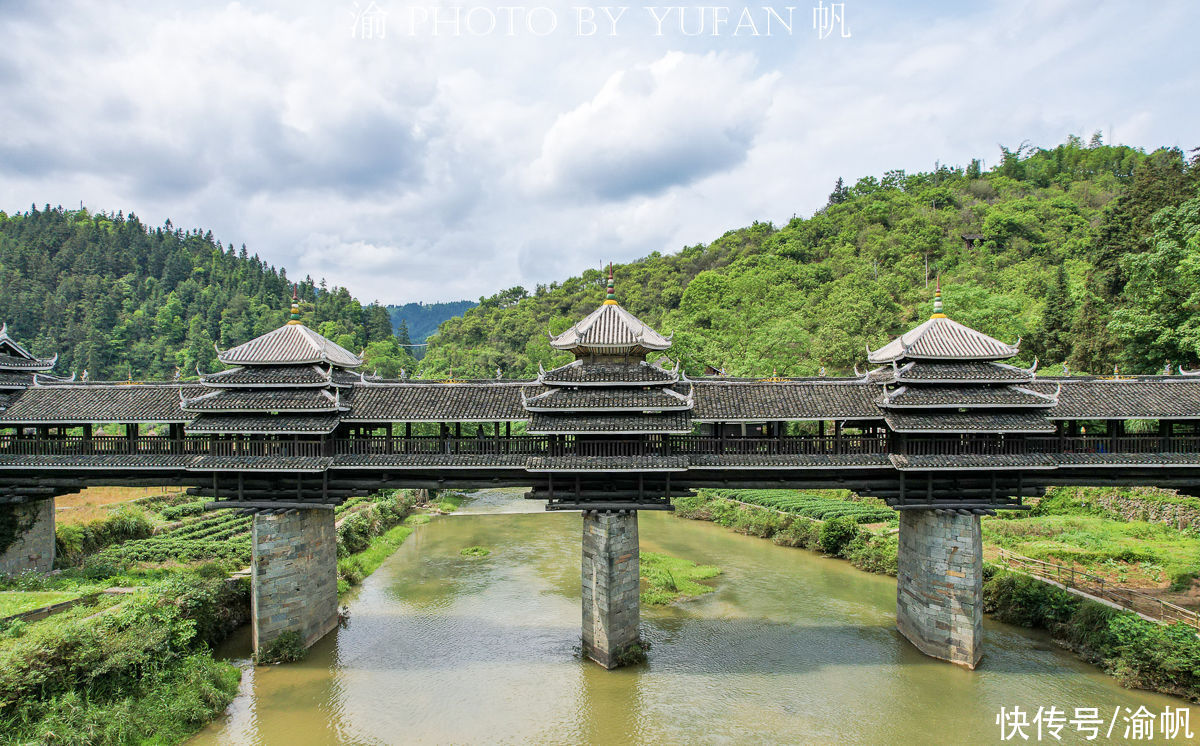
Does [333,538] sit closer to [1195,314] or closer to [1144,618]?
[1144,618]

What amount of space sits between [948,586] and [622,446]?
10149 mm

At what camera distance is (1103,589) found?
20797 millimetres

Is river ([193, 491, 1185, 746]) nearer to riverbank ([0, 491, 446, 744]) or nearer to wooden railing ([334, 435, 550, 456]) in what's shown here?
riverbank ([0, 491, 446, 744])

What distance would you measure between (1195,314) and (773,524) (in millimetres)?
20902

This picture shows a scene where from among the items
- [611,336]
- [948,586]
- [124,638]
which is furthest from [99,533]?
[948,586]

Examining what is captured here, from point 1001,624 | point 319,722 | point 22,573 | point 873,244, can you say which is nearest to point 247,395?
point 319,722

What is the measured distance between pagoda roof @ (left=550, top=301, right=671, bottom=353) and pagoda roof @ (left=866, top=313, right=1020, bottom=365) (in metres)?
7.05

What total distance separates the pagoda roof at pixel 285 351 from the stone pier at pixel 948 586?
1882cm

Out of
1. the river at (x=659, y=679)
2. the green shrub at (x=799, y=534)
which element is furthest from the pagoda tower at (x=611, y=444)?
the green shrub at (x=799, y=534)

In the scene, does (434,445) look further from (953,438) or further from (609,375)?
(953,438)

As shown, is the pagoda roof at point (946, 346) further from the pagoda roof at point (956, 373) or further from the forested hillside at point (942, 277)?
the forested hillside at point (942, 277)

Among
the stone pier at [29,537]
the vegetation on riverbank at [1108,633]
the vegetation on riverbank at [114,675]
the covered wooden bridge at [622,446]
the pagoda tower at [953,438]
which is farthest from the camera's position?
the stone pier at [29,537]

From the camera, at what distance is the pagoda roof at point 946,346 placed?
18312mm

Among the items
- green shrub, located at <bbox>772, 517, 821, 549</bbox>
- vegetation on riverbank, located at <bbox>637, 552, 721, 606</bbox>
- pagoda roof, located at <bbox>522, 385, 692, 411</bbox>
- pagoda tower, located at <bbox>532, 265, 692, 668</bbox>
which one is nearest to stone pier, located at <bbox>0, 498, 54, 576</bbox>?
pagoda roof, located at <bbox>522, 385, 692, 411</bbox>
